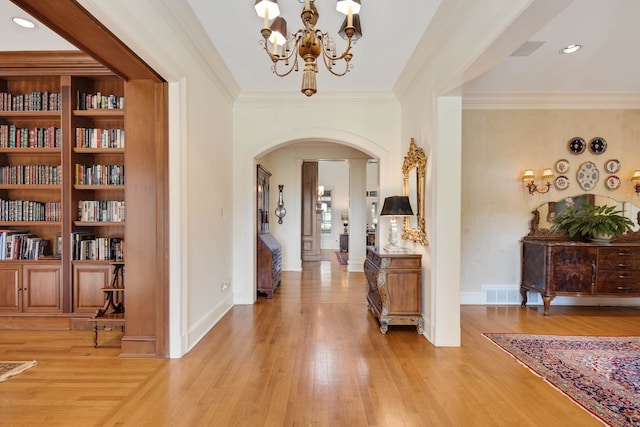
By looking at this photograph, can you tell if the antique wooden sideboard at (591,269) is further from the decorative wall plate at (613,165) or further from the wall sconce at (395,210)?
the wall sconce at (395,210)

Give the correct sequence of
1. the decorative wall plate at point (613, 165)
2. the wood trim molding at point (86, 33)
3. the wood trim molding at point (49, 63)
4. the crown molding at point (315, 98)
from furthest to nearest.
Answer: the decorative wall plate at point (613, 165), the crown molding at point (315, 98), the wood trim molding at point (49, 63), the wood trim molding at point (86, 33)

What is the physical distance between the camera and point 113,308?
11.0 ft

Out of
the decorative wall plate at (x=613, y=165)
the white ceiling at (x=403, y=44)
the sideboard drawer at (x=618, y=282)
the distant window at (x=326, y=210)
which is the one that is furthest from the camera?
the distant window at (x=326, y=210)

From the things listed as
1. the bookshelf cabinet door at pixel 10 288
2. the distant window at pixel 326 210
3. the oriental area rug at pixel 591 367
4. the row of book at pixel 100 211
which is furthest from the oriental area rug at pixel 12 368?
the distant window at pixel 326 210

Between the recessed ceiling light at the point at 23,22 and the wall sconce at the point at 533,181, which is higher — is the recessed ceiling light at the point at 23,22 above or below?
above

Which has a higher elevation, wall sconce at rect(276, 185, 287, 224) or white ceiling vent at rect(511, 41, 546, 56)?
white ceiling vent at rect(511, 41, 546, 56)

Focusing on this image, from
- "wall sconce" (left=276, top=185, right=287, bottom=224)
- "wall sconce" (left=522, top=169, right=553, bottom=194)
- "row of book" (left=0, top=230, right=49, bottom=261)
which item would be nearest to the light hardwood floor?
"row of book" (left=0, top=230, right=49, bottom=261)

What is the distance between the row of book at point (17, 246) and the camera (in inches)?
143

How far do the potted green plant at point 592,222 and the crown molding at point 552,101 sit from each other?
4.69ft

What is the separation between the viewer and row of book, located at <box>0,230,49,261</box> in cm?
363

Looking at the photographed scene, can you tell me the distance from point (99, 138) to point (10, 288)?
2.02 meters

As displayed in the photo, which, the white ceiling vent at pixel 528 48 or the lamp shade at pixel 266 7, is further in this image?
the white ceiling vent at pixel 528 48

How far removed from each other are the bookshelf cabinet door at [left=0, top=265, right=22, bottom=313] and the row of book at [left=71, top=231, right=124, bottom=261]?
0.68 m

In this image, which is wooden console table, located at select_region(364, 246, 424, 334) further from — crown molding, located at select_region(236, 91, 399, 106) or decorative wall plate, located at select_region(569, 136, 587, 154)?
decorative wall plate, located at select_region(569, 136, 587, 154)
